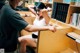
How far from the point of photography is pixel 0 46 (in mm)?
1766

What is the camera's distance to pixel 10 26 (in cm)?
169

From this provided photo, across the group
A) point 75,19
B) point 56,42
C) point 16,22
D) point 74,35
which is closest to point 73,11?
point 75,19

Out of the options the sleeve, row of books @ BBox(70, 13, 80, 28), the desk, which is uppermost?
the sleeve

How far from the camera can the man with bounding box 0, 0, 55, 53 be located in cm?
163

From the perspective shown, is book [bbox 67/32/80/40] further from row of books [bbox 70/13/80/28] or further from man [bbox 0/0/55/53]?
man [bbox 0/0/55/53]

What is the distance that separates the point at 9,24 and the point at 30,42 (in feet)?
2.71

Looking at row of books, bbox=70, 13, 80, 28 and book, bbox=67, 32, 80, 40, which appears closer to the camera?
book, bbox=67, 32, 80, 40

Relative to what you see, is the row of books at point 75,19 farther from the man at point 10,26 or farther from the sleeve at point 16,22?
the sleeve at point 16,22

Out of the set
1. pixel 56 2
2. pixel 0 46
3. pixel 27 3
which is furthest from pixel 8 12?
pixel 27 3

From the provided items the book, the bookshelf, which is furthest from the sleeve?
the bookshelf

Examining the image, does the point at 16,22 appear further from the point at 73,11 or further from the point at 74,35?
the point at 73,11

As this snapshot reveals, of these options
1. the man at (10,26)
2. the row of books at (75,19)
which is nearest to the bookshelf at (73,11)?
the row of books at (75,19)

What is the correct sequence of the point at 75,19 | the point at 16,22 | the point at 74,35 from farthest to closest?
the point at 75,19
the point at 74,35
the point at 16,22

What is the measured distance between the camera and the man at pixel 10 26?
5.35 feet
